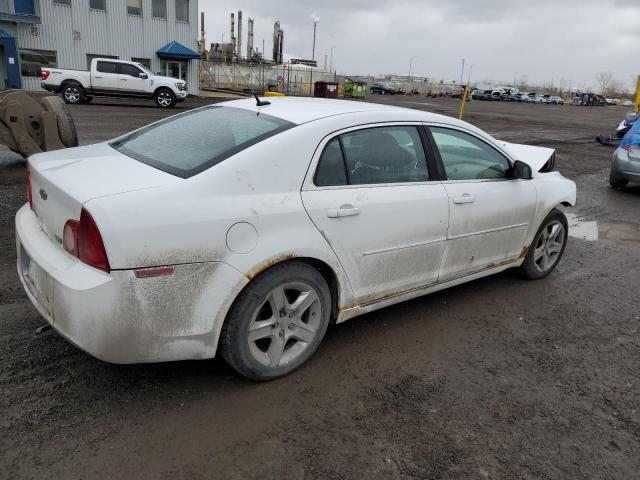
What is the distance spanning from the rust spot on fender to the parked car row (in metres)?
67.4

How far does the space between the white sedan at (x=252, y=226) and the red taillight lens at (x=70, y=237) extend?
2 centimetres

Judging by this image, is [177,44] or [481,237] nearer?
[481,237]

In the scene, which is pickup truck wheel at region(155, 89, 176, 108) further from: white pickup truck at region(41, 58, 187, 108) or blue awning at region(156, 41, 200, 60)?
blue awning at region(156, 41, 200, 60)

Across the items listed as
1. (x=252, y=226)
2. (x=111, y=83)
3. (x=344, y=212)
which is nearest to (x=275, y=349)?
(x=252, y=226)

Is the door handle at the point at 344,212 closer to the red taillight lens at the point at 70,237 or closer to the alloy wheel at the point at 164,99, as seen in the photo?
the red taillight lens at the point at 70,237

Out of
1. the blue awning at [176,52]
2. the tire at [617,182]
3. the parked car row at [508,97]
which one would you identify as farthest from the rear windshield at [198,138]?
the parked car row at [508,97]

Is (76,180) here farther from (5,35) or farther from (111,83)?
(5,35)

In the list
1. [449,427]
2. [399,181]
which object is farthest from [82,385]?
[399,181]

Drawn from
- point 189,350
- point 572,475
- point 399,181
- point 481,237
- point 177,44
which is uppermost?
point 177,44

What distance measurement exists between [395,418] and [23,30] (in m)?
30.6

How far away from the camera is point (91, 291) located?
7.91 feet

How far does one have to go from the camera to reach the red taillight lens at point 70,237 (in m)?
2.53

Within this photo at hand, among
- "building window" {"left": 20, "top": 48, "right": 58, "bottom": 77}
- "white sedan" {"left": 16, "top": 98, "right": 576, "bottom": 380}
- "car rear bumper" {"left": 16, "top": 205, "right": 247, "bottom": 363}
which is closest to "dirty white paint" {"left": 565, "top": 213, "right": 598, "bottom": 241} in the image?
"white sedan" {"left": 16, "top": 98, "right": 576, "bottom": 380}

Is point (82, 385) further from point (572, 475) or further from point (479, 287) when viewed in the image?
point (479, 287)
